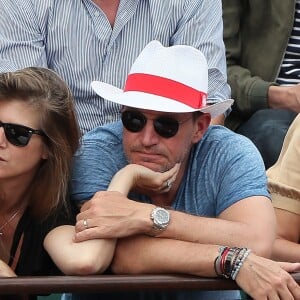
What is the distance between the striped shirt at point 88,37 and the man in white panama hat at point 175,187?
0.42 meters

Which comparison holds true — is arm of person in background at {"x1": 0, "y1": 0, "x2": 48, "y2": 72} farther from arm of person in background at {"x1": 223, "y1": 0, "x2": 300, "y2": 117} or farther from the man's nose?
arm of person in background at {"x1": 223, "y1": 0, "x2": 300, "y2": 117}

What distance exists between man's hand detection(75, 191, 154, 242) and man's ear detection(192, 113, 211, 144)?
1.22 ft

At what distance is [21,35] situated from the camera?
3.32 metres

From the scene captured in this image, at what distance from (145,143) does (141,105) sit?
0.11 meters

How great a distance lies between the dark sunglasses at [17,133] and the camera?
266 centimetres

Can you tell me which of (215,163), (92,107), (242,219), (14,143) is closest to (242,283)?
(242,219)

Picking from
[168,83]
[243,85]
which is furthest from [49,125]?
[243,85]

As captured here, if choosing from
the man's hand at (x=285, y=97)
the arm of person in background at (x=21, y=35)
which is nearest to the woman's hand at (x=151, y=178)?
the arm of person in background at (x=21, y=35)

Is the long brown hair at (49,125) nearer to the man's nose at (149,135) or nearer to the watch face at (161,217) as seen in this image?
the man's nose at (149,135)

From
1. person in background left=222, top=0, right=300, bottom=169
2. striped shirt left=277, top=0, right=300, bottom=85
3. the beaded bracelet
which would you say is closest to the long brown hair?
the beaded bracelet

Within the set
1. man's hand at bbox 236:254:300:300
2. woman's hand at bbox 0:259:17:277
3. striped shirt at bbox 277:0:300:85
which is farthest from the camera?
striped shirt at bbox 277:0:300:85

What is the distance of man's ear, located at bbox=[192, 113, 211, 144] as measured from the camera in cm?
288

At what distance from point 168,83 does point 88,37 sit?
585mm

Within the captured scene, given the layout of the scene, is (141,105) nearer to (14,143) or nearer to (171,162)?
(171,162)
